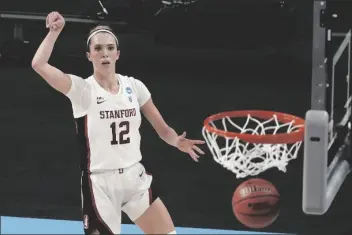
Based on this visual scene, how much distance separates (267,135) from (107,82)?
1.13 metres

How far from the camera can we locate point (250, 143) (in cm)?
710

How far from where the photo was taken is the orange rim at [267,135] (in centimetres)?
648

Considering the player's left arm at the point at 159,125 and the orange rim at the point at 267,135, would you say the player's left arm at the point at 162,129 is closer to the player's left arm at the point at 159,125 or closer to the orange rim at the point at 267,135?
the player's left arm at the point at 159,125

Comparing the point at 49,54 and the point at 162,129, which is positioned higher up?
the point at 49,54

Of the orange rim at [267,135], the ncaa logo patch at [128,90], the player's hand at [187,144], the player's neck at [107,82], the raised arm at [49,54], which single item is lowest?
the player's hand at [187,144]

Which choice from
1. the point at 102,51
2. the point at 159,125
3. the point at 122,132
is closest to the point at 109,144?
the point at 122,132

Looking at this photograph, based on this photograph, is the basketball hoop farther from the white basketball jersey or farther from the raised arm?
the raised arm

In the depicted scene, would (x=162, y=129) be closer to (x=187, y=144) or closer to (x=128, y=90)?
(x=187, y=144)

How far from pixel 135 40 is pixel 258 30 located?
0.96 m

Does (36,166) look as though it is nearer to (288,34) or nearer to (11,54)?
(11,54)

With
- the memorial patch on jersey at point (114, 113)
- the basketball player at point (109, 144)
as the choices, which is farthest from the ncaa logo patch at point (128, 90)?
the memorial patch on jersey at point (114, 113)

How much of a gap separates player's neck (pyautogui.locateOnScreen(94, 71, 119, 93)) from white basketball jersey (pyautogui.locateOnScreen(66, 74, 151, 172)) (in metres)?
0.03

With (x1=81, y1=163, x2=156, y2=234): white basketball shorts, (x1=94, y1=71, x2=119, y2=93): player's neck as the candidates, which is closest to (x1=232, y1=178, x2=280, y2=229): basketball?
(x1=81, y1=163, x2=156, y2=234): white basketball shorts

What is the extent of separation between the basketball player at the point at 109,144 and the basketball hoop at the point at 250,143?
66cm
